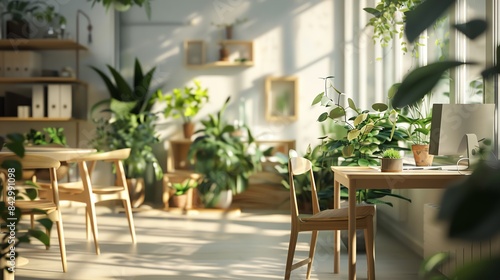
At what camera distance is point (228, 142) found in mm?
6477

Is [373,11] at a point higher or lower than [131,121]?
higher

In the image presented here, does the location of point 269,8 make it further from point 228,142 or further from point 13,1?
point 13,1

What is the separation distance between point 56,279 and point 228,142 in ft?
10.6

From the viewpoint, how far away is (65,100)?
665cm

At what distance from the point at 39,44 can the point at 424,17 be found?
22.0ft

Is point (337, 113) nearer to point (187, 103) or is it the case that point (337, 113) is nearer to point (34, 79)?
point (187, 103)

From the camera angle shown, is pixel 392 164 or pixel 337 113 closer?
pixel 392 164

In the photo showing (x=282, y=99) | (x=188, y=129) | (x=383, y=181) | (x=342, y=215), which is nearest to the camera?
(x=383, y=181)

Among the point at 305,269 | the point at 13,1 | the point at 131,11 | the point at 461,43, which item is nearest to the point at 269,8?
the point at 131,11

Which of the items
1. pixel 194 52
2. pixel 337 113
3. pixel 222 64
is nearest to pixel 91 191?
pixel 337 113

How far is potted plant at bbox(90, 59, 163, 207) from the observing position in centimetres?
642

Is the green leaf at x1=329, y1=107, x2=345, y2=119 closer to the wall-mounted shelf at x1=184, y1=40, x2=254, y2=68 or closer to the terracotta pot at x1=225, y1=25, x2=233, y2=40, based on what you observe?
the wall-mounted shelf at x1=184, y1=40, x2=254, y2=68

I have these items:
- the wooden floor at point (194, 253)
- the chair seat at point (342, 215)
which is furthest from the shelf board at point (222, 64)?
the chair seat at point (342, 215)

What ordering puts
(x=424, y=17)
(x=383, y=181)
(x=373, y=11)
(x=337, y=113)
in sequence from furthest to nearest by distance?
(x=373, y=11) → (x=337, y=113) → (x=383, y=181) → (x=424, y=17)
